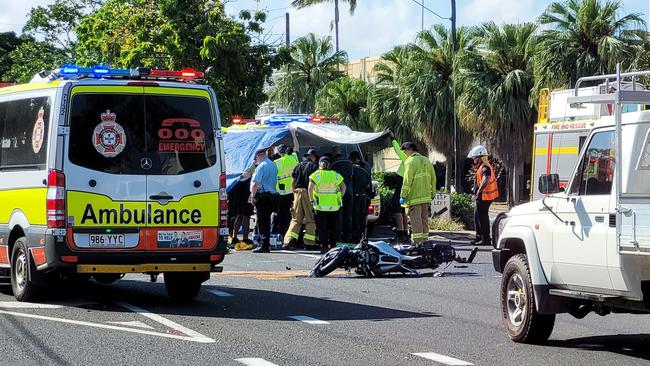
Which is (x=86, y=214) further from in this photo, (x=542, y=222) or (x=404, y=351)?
(x=542, y=222)

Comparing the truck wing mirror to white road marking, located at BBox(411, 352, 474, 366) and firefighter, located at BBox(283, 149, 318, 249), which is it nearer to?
white road marking, located at BBox(411, 352, 474, 366)

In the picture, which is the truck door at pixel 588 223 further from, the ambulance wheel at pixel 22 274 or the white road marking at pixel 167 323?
the ambulance wheel at pixel 22 274

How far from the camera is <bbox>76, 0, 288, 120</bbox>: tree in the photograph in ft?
95.5

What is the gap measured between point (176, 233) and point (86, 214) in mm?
950

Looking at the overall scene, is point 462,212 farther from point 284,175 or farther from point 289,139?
point 284,175

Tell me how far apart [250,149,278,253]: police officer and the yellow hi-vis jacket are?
235 centimetres

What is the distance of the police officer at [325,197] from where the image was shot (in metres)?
18.8

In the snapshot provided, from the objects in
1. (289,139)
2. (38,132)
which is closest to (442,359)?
(38,132)

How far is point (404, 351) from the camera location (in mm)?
9281

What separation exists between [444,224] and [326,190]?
23.3 feet

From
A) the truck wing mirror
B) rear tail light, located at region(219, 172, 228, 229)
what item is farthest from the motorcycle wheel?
the truck wing mirror

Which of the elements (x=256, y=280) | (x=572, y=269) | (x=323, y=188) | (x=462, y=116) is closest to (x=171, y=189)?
(x=256, y=280)

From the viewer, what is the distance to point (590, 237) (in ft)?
29.1

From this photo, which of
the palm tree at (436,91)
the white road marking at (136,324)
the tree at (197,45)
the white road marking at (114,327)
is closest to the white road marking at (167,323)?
the white road marking at (114,327)
